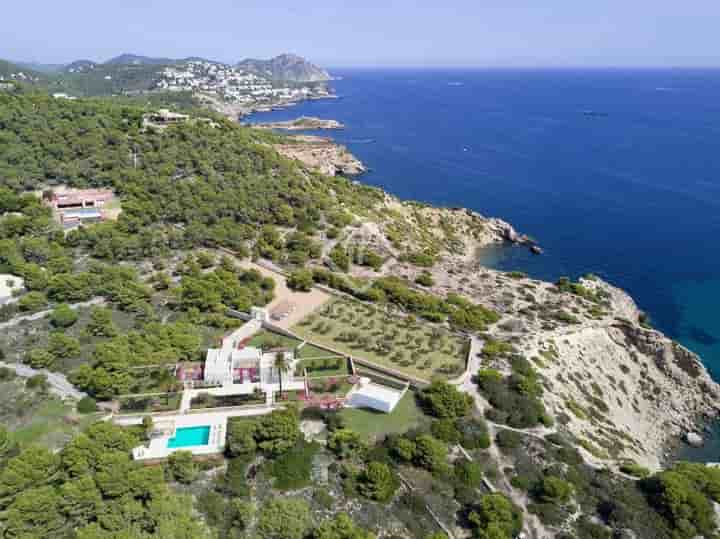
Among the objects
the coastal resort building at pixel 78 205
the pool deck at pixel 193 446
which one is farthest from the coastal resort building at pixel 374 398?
the coastal resort building at pixel 78 205

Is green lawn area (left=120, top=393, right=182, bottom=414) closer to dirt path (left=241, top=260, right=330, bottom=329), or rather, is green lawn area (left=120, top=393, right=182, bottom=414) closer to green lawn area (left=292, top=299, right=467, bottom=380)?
dirt path (left=241, top=260, right=330, bottom=329)

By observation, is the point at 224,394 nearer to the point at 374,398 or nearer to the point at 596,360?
the point at 374,398

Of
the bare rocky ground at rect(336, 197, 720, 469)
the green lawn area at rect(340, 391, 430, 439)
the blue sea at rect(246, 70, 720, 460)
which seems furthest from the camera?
the blue sea at rect(246, 70, 720, 460)

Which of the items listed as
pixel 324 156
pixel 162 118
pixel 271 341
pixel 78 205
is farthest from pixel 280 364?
pixel 324 156

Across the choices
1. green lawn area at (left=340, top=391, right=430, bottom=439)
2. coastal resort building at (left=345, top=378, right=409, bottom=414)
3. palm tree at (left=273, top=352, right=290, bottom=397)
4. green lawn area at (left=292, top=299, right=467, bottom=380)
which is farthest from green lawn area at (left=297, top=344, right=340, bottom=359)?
green lawn area at (left=340, top=391, right=430, bottom=439)

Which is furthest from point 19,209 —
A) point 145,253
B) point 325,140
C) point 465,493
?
point 325,140

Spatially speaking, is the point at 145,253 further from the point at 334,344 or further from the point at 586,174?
the point at 586,174

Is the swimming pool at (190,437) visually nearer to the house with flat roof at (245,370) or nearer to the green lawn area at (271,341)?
the house with flat roof at (245,370)
